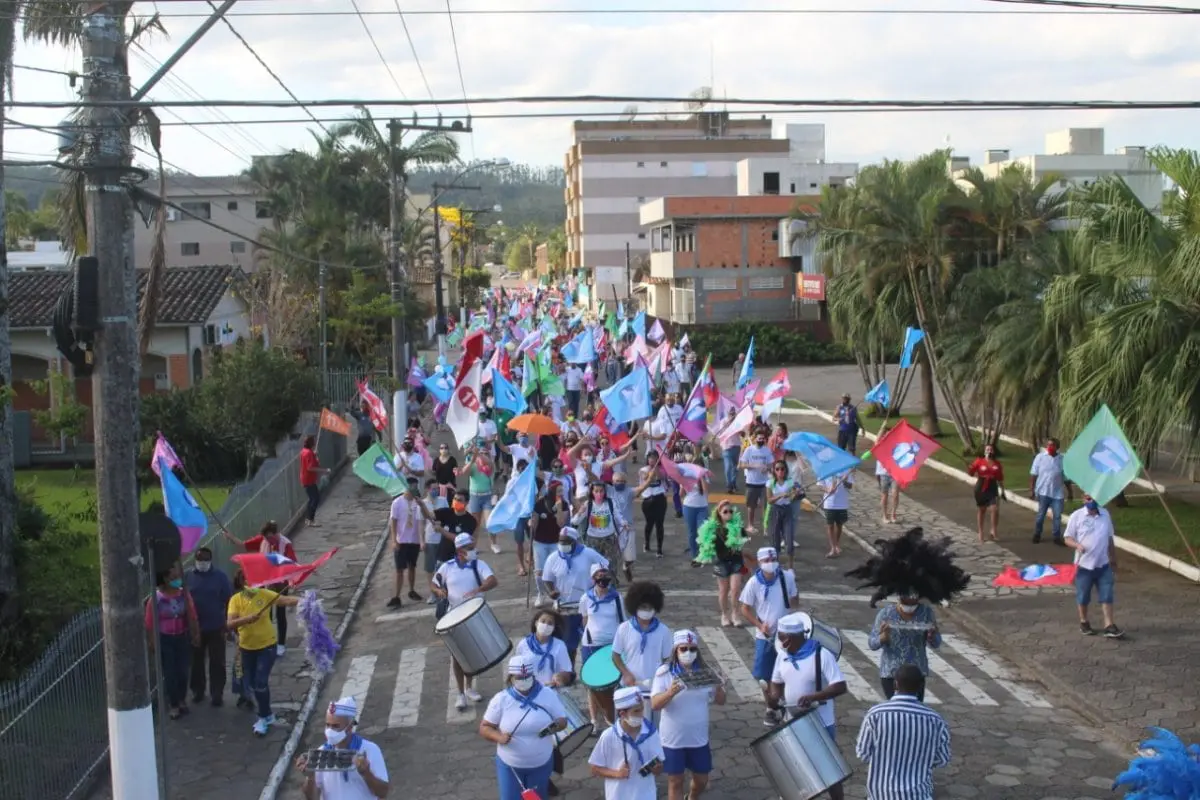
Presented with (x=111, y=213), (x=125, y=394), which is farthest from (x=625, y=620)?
(x=111, y=213)

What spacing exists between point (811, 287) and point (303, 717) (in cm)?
3816

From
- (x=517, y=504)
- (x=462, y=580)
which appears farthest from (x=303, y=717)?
(x=517, y=504)

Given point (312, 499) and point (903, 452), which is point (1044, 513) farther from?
point (312, 499)

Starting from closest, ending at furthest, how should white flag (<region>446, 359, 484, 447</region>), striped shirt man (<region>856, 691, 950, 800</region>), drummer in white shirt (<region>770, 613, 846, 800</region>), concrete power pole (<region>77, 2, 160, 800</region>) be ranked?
striped shirt man (<region>856, 691, 950, 800</region>) < concrete power pole (<region>77, 2, 160, 800</region>) < drummer in white shirt (<region>770, 613, 846, 800</region>) < white flag (<region>446, 359, 484, 447</region>)

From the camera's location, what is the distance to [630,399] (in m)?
19.2

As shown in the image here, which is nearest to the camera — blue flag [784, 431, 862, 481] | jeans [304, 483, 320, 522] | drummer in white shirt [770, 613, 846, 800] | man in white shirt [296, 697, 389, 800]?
man in white shirt [296, 697, 389, 800]

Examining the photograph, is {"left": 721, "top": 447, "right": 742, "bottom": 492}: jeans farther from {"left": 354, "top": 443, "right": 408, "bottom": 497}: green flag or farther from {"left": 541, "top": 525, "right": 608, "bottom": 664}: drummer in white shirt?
{"left": 541, "top": 525, "right": 608, "bottom": 664}: drummer in white shirt

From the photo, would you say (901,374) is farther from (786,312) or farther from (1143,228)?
(786,312)

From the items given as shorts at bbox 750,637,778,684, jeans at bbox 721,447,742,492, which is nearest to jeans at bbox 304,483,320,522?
jeans at bbox 721,447,742,492

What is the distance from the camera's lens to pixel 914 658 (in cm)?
919

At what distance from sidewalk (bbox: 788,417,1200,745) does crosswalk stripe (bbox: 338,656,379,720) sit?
629 centimetres

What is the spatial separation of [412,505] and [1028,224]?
14857mm

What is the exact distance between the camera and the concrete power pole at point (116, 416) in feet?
26.0

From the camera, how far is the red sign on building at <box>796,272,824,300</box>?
46375 mm
